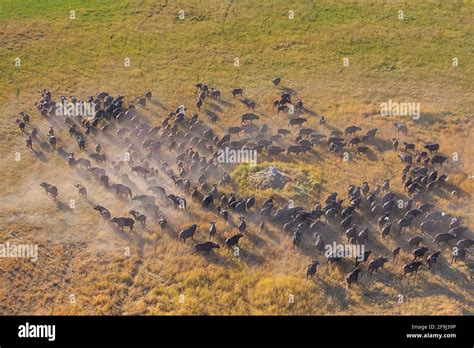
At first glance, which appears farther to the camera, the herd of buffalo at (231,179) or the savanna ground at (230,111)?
the herd of buffalo at (231,179)

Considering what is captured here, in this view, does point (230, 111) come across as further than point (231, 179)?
Yes

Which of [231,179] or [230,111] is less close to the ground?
[230,111]

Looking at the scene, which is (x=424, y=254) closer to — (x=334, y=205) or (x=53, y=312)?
(x=334, y=205)

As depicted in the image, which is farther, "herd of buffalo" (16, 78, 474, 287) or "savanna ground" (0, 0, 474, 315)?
"herd of buffalo" (16, 78, 474, 287)

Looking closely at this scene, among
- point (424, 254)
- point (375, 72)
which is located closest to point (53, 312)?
point (424, 254)
